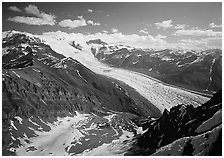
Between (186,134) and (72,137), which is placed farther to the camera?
(72,137)

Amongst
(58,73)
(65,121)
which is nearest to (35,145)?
(65,121)

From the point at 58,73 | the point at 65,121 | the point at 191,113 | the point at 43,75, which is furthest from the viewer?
the point at 58,73

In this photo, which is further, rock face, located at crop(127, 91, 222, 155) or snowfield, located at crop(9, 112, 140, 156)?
snowfield, located at crop(9, 112, 140, 156)

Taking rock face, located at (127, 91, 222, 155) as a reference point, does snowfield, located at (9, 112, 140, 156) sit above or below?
below

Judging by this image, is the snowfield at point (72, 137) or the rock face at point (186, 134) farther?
the snowfield at point (72, 137)

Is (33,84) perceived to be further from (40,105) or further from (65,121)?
→ (65,121)

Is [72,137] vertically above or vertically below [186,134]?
below

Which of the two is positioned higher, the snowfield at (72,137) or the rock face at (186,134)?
the rock face at (186,134)

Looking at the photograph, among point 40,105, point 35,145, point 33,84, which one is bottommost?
point 35,145
